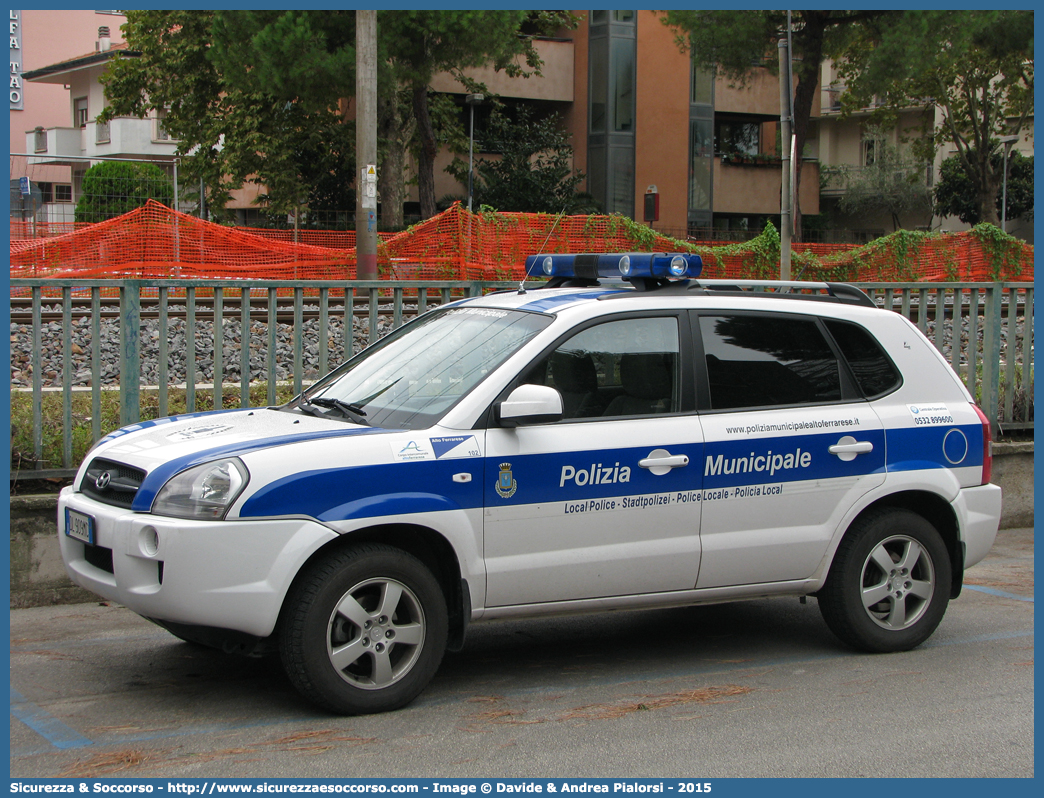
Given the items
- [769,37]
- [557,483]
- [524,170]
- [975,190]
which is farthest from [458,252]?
[975,190]

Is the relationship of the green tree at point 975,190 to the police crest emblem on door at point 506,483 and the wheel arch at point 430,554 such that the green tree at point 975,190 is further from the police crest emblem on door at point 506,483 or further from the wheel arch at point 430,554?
the wheel arch at point 430,554

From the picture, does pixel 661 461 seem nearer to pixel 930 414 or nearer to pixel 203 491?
pixel 930 414

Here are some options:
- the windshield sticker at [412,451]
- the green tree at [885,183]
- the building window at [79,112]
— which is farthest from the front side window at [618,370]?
the building window at [79,112]

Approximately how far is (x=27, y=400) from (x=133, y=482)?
2891mm

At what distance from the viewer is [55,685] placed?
16.9 feet

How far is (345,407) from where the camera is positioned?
17.4ft

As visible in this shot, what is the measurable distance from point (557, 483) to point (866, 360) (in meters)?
1.93

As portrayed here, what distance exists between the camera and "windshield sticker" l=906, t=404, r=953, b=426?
19.2 feet

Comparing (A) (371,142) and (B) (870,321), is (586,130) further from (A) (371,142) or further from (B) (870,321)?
(B) (870,321)

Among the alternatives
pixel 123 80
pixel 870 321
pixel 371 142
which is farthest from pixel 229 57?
pixel 870 321

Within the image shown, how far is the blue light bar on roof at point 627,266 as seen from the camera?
5508 mm

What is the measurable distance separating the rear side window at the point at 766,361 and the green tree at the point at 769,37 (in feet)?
95.5

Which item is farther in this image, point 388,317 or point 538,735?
point 388,317

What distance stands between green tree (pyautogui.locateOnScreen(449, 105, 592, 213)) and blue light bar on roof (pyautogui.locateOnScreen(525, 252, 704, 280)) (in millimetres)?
29596
